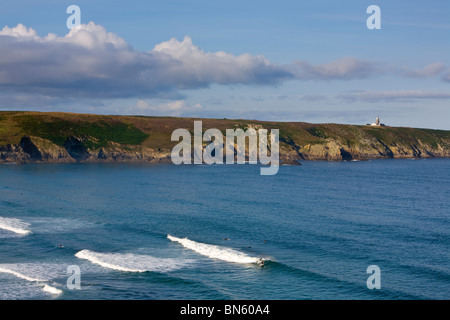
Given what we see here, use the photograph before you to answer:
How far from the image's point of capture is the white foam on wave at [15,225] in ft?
200

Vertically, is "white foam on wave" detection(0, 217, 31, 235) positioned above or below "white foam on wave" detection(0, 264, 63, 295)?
above

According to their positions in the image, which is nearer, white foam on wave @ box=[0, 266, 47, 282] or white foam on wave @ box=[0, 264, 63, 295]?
white foam on wave @ box=[0, 264, 63, 295]

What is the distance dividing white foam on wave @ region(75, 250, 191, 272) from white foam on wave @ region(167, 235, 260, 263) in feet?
Result: 12.7

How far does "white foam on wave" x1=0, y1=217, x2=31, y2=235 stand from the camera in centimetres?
6095

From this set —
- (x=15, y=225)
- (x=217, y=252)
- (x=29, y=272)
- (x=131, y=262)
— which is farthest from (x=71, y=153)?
(x=29, y=272)

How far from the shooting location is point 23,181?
116 metres

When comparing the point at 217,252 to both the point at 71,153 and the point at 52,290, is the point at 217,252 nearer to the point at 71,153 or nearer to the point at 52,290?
the point at 52,290

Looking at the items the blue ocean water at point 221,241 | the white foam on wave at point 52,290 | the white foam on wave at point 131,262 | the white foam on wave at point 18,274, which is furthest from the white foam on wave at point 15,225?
the white foam on wave at point 52,290

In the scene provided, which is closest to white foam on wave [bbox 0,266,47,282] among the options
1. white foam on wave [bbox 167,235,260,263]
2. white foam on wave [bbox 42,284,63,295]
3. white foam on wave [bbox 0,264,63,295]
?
white foam on wave [bbox 0,264,63,295]

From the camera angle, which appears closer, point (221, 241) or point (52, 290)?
point (52, 290)

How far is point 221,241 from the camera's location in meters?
56.9

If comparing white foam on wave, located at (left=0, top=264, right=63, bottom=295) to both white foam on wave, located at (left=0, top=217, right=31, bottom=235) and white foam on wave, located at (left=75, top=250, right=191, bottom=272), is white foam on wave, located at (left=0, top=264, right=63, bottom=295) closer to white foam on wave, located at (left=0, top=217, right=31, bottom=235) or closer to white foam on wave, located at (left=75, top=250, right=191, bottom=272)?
white foam on wave, located at (left=75, top=250, right=191, bottom=272)

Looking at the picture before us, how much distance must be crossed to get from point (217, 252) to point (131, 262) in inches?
390

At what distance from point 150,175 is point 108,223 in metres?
68.5
